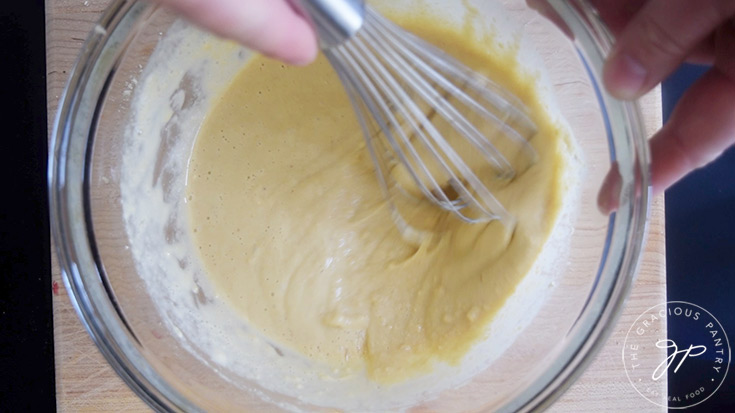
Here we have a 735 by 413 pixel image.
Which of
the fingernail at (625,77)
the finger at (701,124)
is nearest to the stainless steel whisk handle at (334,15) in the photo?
the fingernail at (625,77)

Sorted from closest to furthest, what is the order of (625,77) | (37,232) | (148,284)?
(625,77), (148,284), (37,232)

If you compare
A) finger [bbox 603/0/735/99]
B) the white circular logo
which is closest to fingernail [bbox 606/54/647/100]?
finger [bbox 603/0/735/99]

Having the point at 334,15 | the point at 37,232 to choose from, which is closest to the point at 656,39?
the point at 334,15

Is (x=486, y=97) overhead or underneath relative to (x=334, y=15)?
underneath

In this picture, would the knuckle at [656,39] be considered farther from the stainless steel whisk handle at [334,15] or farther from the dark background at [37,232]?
the stainless steel whisk handle at [334,15]

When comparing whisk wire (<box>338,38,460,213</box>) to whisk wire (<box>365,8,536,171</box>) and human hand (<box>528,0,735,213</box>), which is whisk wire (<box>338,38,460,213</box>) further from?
human hand (<box>528,0,735,213</box>)

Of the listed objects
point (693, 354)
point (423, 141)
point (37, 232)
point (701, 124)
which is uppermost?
point (37, 232)

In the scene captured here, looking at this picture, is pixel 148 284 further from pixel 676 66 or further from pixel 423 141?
pixel 676 66

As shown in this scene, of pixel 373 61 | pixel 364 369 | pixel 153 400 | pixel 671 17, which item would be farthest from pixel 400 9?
pixel 153 400
